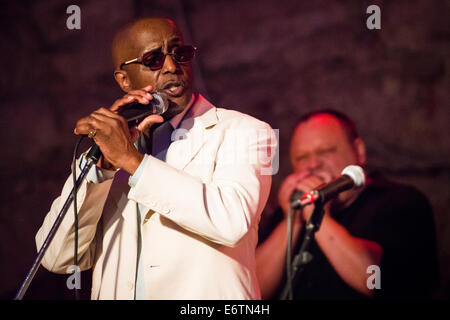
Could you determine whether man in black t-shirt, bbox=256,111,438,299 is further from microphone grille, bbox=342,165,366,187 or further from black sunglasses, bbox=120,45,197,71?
black sunglasses, bbox=120,45,197,71

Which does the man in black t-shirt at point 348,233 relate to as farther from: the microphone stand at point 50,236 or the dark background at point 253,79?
the microphone stand at point 50,236

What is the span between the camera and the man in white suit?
166cm

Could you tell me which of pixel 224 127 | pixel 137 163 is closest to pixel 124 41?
pixel 224 127

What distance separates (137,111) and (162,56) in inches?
18.3

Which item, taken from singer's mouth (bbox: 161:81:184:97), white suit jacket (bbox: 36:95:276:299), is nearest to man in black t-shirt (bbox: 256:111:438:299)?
white suit jacket (bbox: 36:95:276:299)

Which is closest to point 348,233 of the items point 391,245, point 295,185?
point 391,245

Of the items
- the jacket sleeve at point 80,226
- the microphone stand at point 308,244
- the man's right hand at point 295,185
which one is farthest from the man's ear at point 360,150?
the jacket sleeve at point 80,226

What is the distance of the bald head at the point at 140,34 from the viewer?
218cm

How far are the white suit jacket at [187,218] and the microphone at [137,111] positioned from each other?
159 millimetres

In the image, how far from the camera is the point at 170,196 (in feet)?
5.45

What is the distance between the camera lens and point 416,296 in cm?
260

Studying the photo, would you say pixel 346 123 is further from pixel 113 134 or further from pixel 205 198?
pixel 113 134
